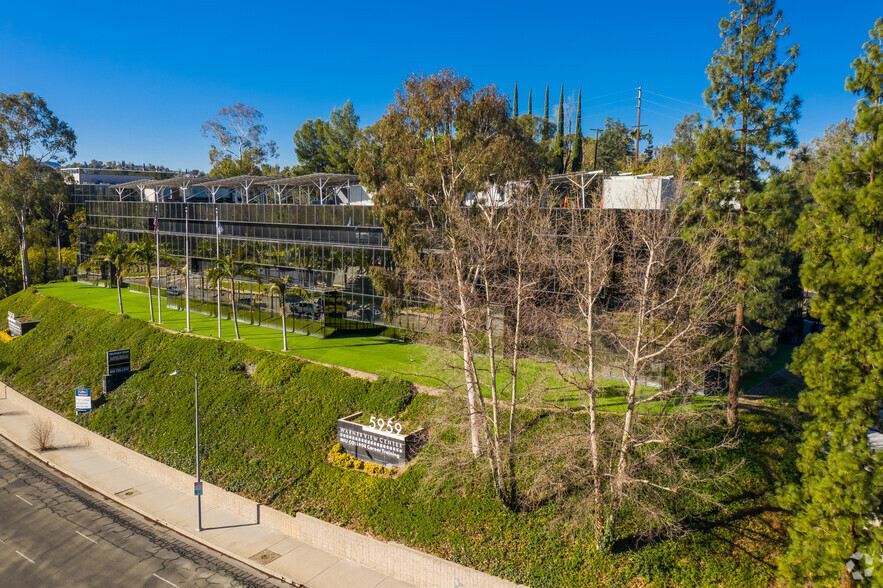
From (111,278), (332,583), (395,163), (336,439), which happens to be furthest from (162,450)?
(111,278)

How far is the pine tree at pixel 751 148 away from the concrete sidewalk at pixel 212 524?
16.1m

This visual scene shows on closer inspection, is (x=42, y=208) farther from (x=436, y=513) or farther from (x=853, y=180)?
(x=853, y=180)

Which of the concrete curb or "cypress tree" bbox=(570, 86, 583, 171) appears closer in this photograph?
the concrete curb

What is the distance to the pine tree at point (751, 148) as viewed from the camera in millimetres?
20391

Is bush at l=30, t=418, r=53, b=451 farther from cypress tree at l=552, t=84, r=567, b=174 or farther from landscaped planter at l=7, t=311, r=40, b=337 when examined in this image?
cypress tree at l=552, t=84, r=567, b=174

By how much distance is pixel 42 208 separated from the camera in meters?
67.8

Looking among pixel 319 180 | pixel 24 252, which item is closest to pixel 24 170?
pixel 24 252

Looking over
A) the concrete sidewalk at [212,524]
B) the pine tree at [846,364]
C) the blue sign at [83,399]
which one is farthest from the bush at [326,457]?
the pine tree at [846,364]

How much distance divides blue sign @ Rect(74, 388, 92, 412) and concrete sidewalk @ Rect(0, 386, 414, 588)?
75.3 inches

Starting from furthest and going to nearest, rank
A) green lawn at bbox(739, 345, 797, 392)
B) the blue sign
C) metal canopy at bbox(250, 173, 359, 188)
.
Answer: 1. metal canopy at bbox(250, 173, 359, 188)
2. the blue sign
3. green lawn at bbox(739, 345, 797, 392)

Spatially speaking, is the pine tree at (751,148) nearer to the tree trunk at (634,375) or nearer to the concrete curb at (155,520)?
the tree trunk at (634,375)

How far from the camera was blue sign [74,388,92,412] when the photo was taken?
33.8 metres

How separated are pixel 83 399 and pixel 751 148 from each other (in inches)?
1486

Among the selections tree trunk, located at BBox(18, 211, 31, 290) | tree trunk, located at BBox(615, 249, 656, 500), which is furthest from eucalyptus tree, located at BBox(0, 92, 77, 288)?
tree trunk, located at BBox(615, 249, 656, 500)
